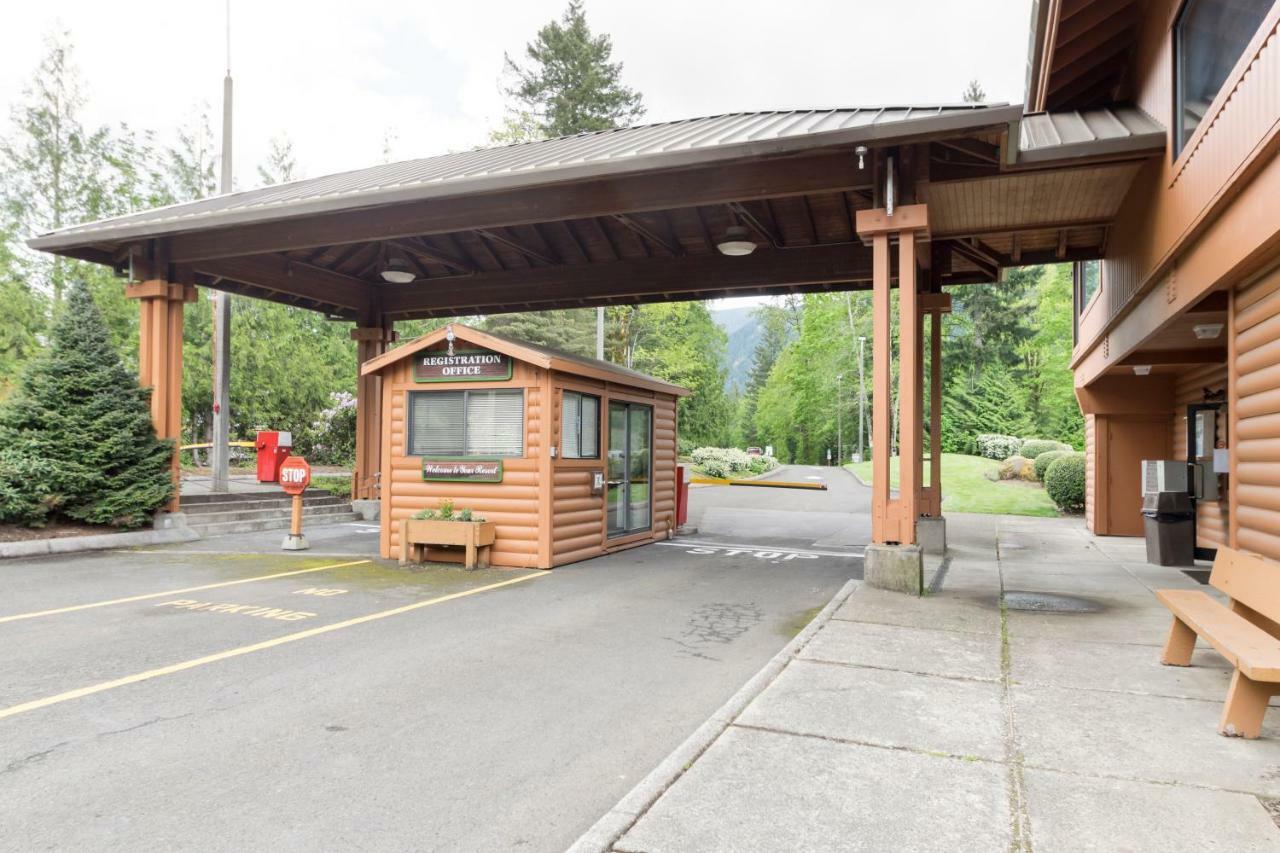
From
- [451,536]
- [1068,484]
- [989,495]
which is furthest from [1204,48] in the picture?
[989,495]

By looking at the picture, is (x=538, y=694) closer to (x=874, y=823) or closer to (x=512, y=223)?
(x=874, y=823)

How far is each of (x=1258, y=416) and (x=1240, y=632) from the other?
2827mm

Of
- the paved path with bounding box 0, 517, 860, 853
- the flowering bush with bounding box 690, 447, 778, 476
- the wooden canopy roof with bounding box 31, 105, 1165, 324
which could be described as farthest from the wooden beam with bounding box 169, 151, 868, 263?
the flowering bush with bounding box 690, 447, 778, 476

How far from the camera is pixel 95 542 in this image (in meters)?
10.6

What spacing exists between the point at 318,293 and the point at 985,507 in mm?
16545

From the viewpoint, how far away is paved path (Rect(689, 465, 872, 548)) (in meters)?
13.8

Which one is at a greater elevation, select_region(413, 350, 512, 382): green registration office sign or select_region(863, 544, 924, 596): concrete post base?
select_region(413, 350, 512, 382): green registration office sign

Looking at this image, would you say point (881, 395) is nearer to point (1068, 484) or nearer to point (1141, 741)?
point (1141, 741)

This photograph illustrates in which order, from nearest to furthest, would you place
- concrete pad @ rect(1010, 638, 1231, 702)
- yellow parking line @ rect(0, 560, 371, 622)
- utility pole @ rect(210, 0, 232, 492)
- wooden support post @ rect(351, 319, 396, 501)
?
concrete pad @ rect(1010, 638, 1231, 702)
yellow parking line @ rect(0, 560, 371, 622)
utility pole @ rect(210, 0, 232, 492)
wooden support post @ rect(351, 319, 396, 501)

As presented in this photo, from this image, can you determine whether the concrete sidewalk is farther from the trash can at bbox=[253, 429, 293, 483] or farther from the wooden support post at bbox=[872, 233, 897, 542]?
the trash can at bbox=[253, 429, 293, 483]

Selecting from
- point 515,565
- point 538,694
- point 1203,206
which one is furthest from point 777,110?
point 538,694

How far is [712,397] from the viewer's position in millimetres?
60188

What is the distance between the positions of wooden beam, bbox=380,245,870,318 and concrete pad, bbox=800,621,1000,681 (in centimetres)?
703

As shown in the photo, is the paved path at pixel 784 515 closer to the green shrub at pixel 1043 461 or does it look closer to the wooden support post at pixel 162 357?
the green shrub at pixel 1043 461
